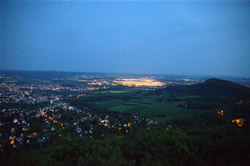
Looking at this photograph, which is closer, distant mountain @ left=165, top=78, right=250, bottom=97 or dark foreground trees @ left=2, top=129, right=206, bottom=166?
dark foreground trees @ left=2, top=129, right=206, bottom=166

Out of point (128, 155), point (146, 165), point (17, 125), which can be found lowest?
point (17, 125)

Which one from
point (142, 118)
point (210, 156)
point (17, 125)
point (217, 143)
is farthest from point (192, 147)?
point (17, 125)

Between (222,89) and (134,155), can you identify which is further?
(222,89)

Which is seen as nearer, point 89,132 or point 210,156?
point 210,156

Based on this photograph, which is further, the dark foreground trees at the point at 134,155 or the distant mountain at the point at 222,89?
the distant mountain at the point at 222,89

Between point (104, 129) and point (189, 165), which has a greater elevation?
point (189, 165)

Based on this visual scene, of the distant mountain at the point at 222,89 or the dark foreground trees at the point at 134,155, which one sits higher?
the distant mountain at the point at 222,89

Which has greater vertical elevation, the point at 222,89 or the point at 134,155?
the point at 222,89

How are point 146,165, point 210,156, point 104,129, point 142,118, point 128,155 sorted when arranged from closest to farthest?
point 146,165
point 210,156
point 128,155
point 104,129
point 142,118

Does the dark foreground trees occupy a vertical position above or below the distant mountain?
below

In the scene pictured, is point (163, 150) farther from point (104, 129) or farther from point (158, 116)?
point (158, 116)

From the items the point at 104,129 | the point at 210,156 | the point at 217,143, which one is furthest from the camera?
the point at 104,129
